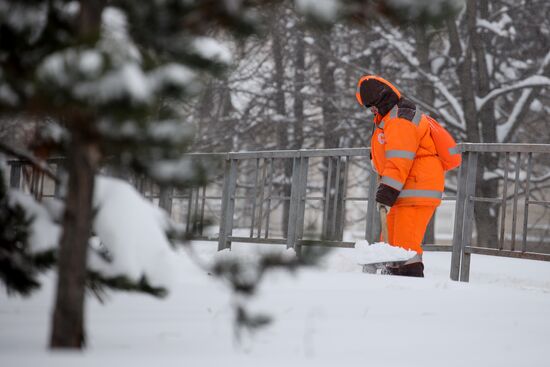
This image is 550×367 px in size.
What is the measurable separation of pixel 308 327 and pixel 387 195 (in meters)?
3.06

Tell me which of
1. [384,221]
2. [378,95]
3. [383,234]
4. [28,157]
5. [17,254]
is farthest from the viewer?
[383,234]

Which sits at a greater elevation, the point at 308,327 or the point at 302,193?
the point at 302,193

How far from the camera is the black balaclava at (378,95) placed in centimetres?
673

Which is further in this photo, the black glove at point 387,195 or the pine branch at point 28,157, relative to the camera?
the black glove at point 387,195

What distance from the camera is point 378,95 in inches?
266

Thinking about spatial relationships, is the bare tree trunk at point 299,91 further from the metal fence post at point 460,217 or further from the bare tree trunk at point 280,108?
the metal fence post at point 460,217

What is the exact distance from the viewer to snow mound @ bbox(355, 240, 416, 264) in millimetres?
6477

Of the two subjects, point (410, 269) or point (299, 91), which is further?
point (299, 91)

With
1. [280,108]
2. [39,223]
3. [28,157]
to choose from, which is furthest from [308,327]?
[280,108]

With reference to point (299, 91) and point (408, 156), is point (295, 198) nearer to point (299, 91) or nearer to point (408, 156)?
point (408, 156)

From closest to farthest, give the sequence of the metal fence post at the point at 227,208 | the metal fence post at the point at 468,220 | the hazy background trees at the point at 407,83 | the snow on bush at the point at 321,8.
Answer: the snow on bush at the point at 321,8 < the metal fence post at the point at 468,220 < the metal fence post at the point at 227,208 < the hazy background trees at the point at 407,83

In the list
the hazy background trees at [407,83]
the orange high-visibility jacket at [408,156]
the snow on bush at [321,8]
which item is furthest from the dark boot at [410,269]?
the hazy background trees at [407,83]

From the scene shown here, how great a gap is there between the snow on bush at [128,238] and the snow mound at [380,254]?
370 cm

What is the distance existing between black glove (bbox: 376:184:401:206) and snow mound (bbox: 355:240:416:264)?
309 mm
